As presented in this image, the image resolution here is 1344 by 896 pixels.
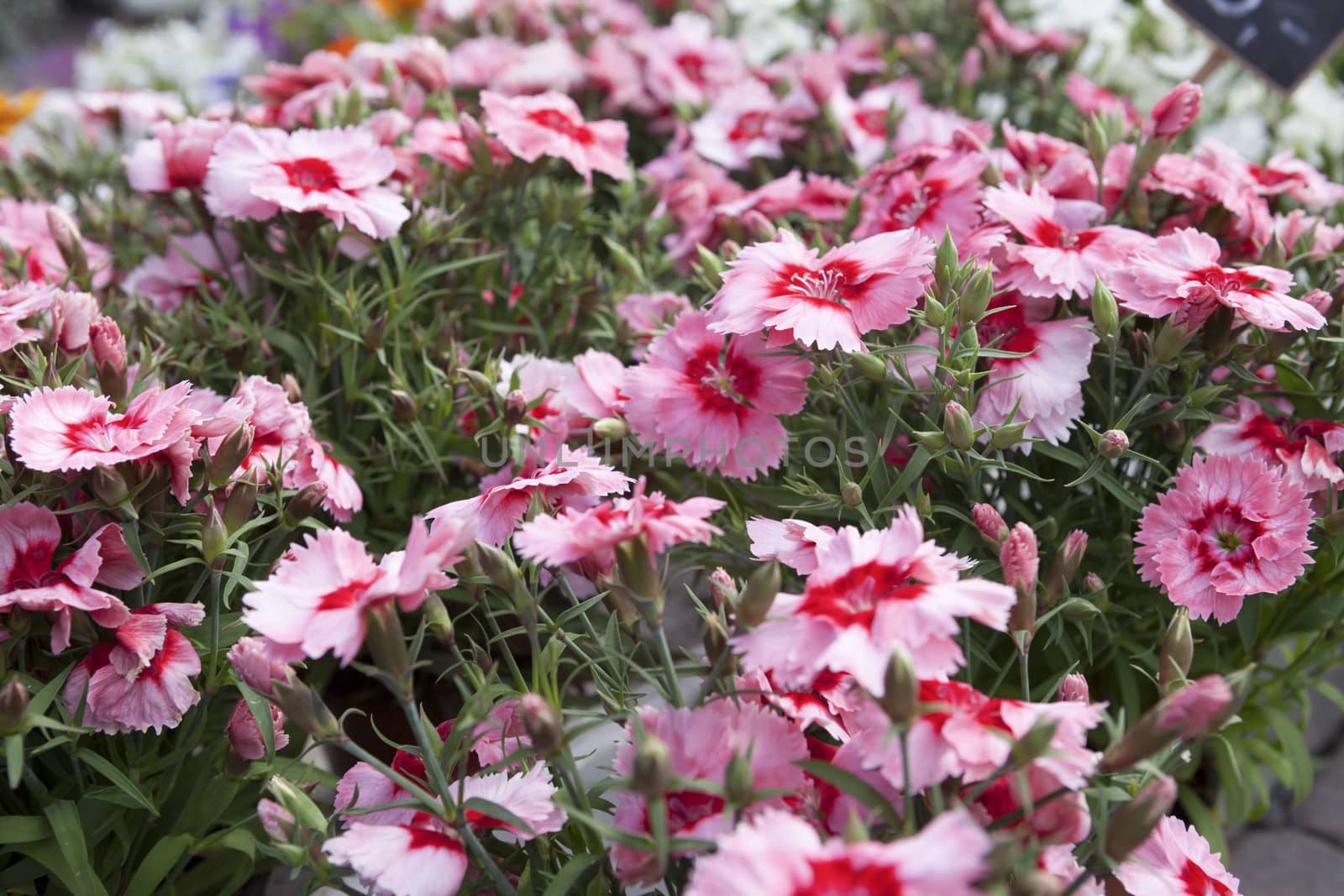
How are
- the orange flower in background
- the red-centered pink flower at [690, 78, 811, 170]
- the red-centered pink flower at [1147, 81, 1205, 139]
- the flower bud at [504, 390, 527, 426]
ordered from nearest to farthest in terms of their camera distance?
1. the flower bud at [504, 390, 527, 426]
2. the red-centered pink flower at [1147, 81, 1205, 139]
3. the red-centered pink flower at [690, 78, 811, 170]
4. the orange flower in background

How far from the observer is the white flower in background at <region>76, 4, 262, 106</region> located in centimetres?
318

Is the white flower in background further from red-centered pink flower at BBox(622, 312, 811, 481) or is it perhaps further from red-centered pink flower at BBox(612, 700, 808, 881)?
red-centered pink flower at BBox(612, 700, 808, 881)

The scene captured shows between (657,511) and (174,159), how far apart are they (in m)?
0.94

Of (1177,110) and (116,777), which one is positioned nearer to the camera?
(116,777)

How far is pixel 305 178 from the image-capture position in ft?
4.14

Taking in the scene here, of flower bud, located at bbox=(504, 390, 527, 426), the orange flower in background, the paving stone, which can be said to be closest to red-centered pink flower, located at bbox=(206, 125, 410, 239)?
flower bud, located at bbox=(504, 390, 527, 426)

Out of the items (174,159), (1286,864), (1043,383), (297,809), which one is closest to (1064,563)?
(1043,383)

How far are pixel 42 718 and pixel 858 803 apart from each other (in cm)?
64

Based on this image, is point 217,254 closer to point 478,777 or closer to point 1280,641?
point 478,777

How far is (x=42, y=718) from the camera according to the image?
2.75ft

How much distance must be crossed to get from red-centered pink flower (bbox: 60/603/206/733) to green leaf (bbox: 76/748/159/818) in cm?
2

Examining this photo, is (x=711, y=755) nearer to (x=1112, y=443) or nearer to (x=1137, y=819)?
Answer: (x=1137, y=819)

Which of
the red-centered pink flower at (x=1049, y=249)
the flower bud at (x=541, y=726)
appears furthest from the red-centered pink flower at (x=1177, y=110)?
the flower bud at (x=541, y=726)

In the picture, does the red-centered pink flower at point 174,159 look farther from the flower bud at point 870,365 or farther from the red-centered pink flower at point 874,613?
the red-centered pink flower at point 874,613
